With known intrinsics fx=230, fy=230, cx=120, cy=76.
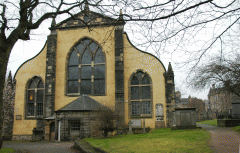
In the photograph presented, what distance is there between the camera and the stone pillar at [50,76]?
22.7 m

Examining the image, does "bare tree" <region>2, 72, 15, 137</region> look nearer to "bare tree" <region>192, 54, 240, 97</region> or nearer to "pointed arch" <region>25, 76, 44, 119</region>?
"pointed arch" <region>25, 76, 44, 119</region>

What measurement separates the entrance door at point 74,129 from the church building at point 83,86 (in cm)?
8

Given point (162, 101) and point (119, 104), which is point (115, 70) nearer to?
point (119, 104)

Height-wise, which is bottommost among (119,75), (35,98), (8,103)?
(8,103)

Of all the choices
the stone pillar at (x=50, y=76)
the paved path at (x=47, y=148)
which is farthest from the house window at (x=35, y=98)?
the paved path at (x=47, y=148)

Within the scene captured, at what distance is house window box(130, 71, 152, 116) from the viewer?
22156 millimetres

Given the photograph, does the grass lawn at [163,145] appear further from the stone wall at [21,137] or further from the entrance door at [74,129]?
the stone wall at [21,137]

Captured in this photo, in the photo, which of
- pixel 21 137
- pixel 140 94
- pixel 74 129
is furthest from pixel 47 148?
pixel 21 137

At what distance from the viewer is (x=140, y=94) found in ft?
73.3

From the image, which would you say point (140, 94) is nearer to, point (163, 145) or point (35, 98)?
point (35, 98)

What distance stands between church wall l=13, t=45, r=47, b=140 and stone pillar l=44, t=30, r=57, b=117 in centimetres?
154

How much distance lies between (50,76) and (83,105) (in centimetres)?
542

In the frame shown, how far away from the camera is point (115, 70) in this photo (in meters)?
21.9

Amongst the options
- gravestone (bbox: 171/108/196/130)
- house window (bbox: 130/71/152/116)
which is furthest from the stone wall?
gravestone (bbox: 171/108/196/130)
